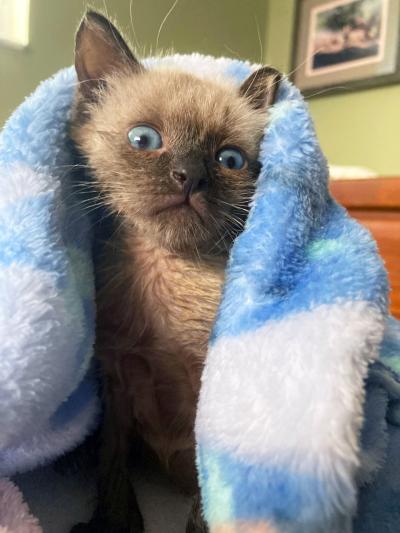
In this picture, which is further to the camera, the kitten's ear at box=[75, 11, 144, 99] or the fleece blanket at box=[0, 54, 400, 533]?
the kitten's ear at box=[75, 11, 144, 99]

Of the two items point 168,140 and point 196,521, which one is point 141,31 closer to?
point 168,140

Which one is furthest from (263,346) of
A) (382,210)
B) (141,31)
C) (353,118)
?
(353,118)

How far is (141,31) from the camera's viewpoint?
6.06ft

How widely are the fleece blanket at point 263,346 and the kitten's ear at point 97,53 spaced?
6 cm

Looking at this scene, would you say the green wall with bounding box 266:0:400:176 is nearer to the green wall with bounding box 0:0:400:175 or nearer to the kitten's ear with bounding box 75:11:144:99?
the green wall with bounding box 0:0:400:175

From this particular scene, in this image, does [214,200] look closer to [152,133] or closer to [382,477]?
[152,133]

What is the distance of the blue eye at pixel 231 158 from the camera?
704 mm

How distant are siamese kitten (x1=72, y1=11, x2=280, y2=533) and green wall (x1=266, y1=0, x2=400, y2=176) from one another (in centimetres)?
131

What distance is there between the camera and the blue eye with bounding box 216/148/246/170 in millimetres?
704

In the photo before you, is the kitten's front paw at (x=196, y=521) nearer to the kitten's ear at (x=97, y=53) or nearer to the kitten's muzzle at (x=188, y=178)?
the kitten's muzzle at (x=188, y=178)

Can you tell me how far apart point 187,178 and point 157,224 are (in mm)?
73

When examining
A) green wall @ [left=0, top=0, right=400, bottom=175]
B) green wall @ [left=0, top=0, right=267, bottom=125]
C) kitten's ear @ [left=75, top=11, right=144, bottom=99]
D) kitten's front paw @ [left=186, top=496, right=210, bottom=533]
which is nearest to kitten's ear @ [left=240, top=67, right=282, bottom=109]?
kitten's ear @ [left=75, top=11, right=144, bottom=99]

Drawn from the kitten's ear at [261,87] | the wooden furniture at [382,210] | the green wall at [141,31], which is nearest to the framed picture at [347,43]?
the green wall at [141,31]

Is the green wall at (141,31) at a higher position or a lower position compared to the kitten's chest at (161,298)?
higher
